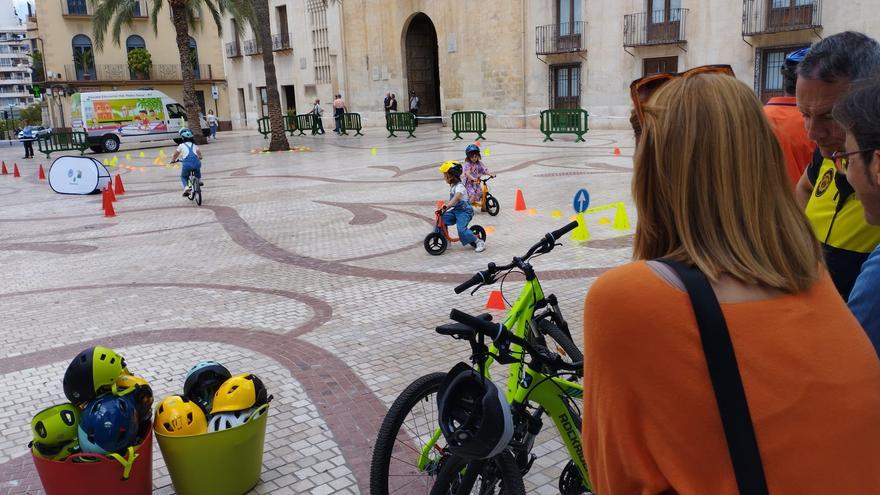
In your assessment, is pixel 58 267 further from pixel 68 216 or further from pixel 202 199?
pixel 202 199

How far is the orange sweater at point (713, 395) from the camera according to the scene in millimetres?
1168

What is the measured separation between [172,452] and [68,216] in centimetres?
1059

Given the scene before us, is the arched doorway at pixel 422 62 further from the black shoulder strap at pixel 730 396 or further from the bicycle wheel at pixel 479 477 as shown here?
the black shoulder strap at pixel 730 396

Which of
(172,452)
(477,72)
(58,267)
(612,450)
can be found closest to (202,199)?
(58,267)

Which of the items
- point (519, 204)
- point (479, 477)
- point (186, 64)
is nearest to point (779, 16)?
point (519, 204)

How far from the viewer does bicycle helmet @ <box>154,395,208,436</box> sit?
3229 millimetres

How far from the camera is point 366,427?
4090 millimetres

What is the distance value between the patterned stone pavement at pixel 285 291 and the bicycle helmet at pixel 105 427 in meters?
0.65

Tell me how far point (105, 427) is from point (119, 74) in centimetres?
4797

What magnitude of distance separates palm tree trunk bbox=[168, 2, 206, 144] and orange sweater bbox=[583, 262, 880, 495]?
92.6 ft

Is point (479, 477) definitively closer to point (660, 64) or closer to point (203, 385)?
point (203, 385)

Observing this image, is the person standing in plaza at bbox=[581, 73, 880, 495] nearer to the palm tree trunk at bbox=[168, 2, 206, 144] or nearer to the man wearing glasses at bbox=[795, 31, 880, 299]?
the man wearing glasses at bbox=[795, 31, 880, 299]

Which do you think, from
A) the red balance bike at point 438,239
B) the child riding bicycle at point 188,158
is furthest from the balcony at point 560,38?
the red balance bike at point 438,239

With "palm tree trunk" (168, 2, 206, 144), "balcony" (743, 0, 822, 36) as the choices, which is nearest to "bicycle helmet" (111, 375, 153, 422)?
"balcony" (743, 0, 822, 36)
